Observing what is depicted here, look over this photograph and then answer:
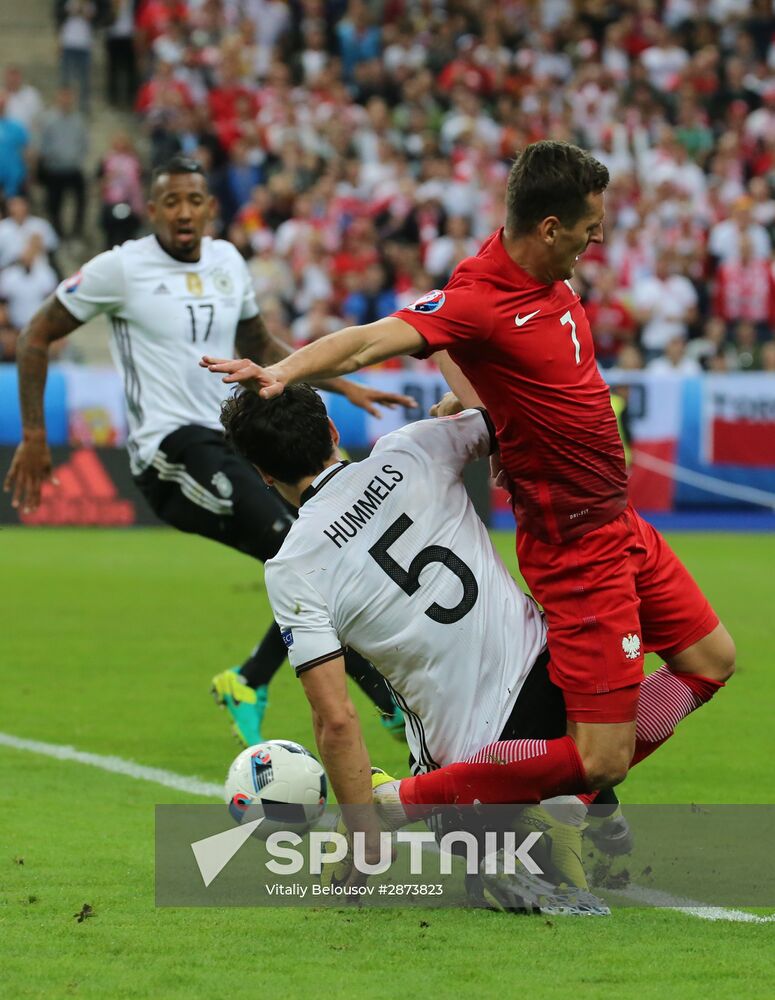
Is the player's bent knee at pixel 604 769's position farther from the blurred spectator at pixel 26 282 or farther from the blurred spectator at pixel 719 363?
the blurred spectator at pixel 26 282

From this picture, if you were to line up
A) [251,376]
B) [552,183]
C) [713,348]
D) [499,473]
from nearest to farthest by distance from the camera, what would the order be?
[251,376], [552,183], [499,473], [713,348]

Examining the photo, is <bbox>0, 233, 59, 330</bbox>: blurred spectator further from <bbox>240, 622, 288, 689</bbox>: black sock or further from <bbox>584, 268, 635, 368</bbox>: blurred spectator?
<bbox>240, 622, 288, 689</bbox>: black sock

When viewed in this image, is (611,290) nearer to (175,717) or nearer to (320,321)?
(320,321)

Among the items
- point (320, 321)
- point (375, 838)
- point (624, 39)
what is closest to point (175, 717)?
point (375, 838)

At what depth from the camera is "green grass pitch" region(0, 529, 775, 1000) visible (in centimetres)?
406

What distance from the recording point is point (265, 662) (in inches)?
285

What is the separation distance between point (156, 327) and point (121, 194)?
14128 mm

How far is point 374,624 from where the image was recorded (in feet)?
15.6

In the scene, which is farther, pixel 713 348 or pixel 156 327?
pixel 713 348

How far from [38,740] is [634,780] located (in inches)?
104

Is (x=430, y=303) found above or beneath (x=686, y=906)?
above

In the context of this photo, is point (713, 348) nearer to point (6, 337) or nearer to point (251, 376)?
point (6, 337)

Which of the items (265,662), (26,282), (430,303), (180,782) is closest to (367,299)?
(26,282)

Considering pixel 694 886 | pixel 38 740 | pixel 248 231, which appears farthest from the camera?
pixel 248 231
